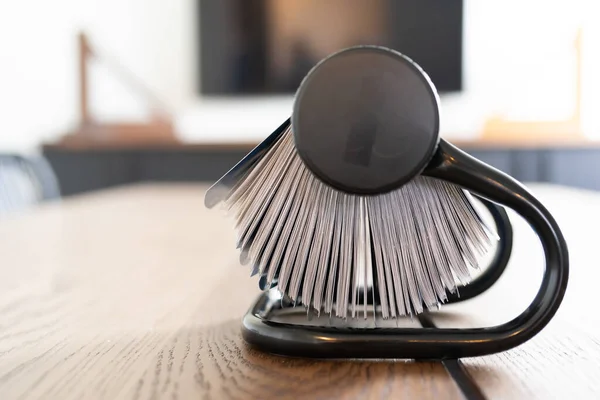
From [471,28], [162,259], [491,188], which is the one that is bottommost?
[162,259]

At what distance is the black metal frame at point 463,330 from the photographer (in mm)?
312

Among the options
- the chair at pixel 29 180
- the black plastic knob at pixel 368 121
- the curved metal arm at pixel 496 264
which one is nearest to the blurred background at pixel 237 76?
the chair at pixel 29 180

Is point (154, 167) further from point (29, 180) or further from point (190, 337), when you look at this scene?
point (190, 337)

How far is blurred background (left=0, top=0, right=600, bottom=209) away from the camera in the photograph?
2.63 m

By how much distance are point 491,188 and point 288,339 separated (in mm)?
148

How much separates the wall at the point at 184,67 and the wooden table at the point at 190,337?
7.01 ft

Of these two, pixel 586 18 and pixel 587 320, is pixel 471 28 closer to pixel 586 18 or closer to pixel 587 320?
pixel 586 18

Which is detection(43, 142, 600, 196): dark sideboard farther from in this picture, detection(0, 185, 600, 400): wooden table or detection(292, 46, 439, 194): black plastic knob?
detection(292, 46, 439, 194): black plastic knob

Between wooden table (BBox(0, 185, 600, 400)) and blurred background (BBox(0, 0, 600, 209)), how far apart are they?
6.50 ft

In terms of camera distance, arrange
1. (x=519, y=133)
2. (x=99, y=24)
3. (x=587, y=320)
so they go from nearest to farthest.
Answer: (x=587, y=320), (x=519, y=133), (x=99, y=24)

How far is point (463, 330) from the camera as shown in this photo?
323mm

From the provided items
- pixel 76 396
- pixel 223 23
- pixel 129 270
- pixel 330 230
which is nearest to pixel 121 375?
pixel 76 396

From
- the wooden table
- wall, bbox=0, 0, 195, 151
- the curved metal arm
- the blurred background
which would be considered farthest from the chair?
the curved metal arm

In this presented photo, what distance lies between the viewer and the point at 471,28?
274 cm
